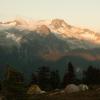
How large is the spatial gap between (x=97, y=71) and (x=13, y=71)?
9061cm

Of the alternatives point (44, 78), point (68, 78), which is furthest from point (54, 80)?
point (68, 78)

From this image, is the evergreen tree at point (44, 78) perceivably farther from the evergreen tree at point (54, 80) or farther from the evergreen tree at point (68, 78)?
the evergreen tree at point (68, 78)

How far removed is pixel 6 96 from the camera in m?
101

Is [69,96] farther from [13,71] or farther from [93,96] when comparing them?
[13,71]

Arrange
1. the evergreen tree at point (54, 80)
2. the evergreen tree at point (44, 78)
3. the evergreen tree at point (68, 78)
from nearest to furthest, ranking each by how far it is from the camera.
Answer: the evergreen tree at point (44, 78)
the evergreen tree at point (68, 78)
the evergreen tree at point (54, 80)

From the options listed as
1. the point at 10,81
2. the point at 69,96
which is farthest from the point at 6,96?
the point at 69,96

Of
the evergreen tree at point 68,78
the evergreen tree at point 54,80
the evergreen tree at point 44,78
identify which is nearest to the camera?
the evergreen tree at point 44,78

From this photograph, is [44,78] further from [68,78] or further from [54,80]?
[68,78]

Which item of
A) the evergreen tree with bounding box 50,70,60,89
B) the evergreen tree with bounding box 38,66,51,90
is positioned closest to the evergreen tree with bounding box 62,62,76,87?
the evergreen tree with bounding box 50,70,60,89

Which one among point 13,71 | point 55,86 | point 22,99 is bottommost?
point 55,86

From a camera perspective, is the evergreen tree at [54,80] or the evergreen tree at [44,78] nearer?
the evergreen tree at [44,78]

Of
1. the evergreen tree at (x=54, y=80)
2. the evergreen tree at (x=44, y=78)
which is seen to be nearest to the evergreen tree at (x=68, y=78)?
the evergreen tree at (x=54, y=80)

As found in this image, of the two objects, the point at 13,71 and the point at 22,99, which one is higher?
the point at 13,71

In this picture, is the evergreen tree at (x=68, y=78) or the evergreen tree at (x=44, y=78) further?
the evergreen tree at (x=68, y=78)
